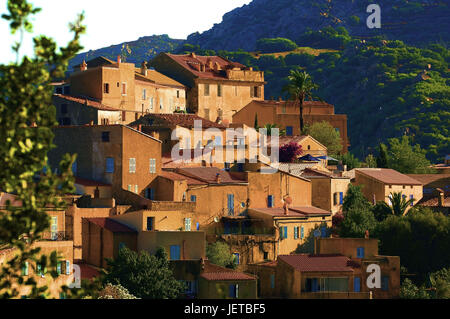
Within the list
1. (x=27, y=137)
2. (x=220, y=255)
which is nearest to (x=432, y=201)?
(x=220, y=255)

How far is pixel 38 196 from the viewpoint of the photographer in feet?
71.9

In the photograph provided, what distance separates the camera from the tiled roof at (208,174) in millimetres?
69875

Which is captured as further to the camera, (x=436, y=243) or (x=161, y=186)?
(x=436, y=243)

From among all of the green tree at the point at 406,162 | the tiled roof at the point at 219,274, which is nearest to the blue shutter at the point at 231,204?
the tiled roof at the point at 219,274

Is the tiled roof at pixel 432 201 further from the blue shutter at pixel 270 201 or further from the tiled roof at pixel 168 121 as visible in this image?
the blue shutter at pixel 270 201

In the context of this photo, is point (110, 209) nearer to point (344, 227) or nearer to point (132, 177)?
point (132, 177)

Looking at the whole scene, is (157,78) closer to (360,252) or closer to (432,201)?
(432,201)

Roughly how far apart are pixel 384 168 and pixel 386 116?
59.3 meters

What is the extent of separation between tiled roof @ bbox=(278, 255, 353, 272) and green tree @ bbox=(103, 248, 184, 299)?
24.7 ft

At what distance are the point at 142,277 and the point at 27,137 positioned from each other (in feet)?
122

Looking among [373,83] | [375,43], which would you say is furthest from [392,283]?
[375,43]

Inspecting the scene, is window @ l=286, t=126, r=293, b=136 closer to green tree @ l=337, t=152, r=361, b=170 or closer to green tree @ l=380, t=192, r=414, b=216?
green tree @ l=337, t=152, r=361, b=170

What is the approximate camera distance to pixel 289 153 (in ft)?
281

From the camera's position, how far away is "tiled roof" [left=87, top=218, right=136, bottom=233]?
202ft
